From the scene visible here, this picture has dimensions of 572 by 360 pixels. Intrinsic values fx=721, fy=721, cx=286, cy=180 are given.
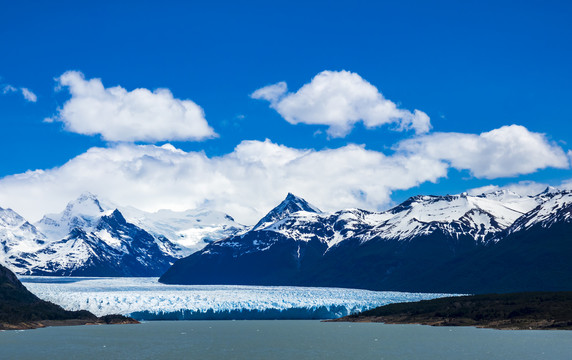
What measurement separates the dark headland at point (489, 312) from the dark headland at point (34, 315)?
2683 inches

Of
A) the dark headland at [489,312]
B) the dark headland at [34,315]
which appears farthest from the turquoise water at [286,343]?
the dark headland at [34,315]

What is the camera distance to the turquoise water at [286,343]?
10059cm

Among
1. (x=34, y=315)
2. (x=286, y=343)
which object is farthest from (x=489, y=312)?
(x=34, y=315)

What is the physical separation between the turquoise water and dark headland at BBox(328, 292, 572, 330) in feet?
35.8

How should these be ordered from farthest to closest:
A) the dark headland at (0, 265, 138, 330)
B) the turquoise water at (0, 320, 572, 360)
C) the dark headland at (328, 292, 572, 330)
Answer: the dark headland at (0, 265, 138, 330) → the dark headland at (328, 292, 572, 330) → the turquoise water at (0, 320, 572, 360)

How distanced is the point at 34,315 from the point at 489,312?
4300 inches

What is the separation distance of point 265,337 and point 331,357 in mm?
42514

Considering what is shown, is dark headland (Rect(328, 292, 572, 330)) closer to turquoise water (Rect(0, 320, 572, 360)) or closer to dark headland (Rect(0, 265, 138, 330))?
turquoise water (Rect(0, 320, 572, 360))

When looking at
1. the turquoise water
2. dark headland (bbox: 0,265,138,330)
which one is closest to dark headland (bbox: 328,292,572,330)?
the turquoise water

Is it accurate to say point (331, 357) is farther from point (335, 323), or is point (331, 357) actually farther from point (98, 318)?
point (98, 318)

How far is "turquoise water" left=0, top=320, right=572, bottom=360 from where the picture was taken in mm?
100594

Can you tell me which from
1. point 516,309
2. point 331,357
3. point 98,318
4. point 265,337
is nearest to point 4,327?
point 98,318

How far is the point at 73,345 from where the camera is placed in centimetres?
11781

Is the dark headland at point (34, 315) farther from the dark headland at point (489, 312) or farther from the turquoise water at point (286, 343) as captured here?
the dark headland at point (489, 312)
